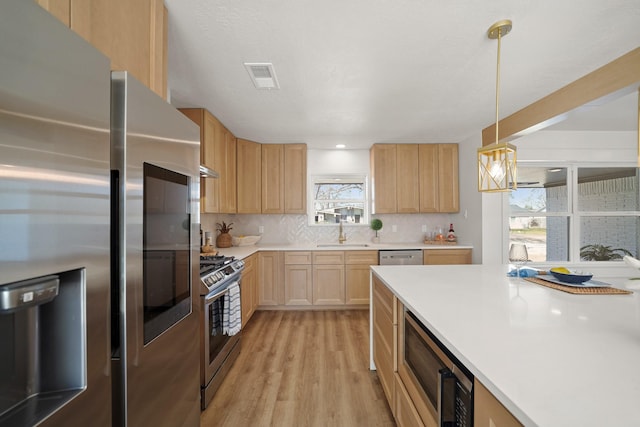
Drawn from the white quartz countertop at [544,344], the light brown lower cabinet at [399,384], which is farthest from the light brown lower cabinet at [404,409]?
the white quartz countertop at [544,344]

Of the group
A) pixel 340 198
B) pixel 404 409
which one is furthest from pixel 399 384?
pixel 340 198

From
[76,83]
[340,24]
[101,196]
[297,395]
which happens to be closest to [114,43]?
[76,83]

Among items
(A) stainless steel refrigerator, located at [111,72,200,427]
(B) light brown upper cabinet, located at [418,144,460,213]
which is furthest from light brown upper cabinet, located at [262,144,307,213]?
(A) stainless steel refrigerator, located at [111,72,200,427]

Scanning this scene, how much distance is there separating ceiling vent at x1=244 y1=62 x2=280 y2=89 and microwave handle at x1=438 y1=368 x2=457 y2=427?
2.06 meters

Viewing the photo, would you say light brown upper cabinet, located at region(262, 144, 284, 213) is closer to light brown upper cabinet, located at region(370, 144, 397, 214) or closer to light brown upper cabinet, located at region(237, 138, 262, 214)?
light brown upper cabinet, located at region(237, 138, 262, 214)

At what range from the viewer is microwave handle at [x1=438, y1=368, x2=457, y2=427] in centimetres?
94

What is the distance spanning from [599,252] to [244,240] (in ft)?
16.0

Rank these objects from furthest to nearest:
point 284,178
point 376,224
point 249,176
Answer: point 376,224, point 284,178, point 249,176

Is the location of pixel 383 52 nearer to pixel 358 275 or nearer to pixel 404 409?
pixel 404 409

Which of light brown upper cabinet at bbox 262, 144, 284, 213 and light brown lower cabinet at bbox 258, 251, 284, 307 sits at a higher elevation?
light brown upper cabinet at bbox 262, 144, 284, 213

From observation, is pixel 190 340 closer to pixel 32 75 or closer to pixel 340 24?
pixel 32 75

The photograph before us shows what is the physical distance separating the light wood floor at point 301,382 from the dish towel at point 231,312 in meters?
0.40

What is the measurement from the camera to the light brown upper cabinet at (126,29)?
82 centimetres

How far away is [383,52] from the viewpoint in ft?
6.05
